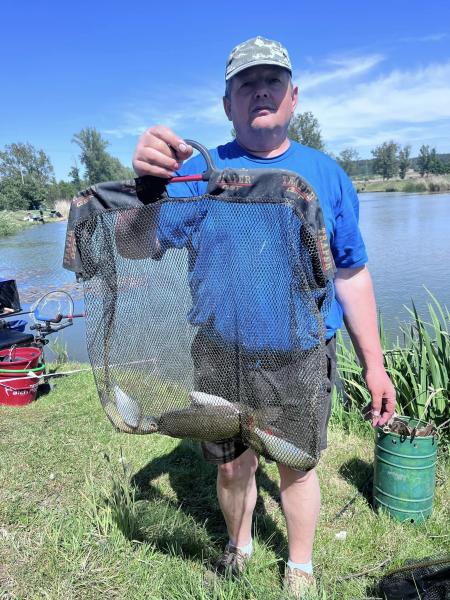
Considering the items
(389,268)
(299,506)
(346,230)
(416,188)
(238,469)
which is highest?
(346,230)

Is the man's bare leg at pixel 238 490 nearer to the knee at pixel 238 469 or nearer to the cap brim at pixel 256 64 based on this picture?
the knee at pixel 238 469

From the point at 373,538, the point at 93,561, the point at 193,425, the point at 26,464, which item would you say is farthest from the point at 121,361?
the point at 26,464

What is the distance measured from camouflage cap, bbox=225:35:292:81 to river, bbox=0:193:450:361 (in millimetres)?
3000

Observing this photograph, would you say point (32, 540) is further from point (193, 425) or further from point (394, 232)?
point (394, 232)

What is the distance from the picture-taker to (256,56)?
1.75m

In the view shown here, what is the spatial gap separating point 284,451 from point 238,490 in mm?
643

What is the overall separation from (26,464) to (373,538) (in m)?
2.34

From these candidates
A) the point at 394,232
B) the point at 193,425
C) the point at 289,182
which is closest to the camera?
the point at 289,182

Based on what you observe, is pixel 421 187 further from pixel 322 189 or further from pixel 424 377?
pixel 322 189

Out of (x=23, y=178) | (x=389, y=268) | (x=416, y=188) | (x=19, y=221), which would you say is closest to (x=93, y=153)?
(x=23, y=178)

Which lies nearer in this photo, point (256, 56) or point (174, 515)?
point (256, 56)

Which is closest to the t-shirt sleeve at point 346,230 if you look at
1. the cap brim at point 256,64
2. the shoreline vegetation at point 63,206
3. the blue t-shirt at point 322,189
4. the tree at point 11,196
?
the blue t-shirt at point 322,189

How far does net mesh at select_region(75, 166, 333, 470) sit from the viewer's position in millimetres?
1414

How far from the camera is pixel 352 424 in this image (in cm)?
396
